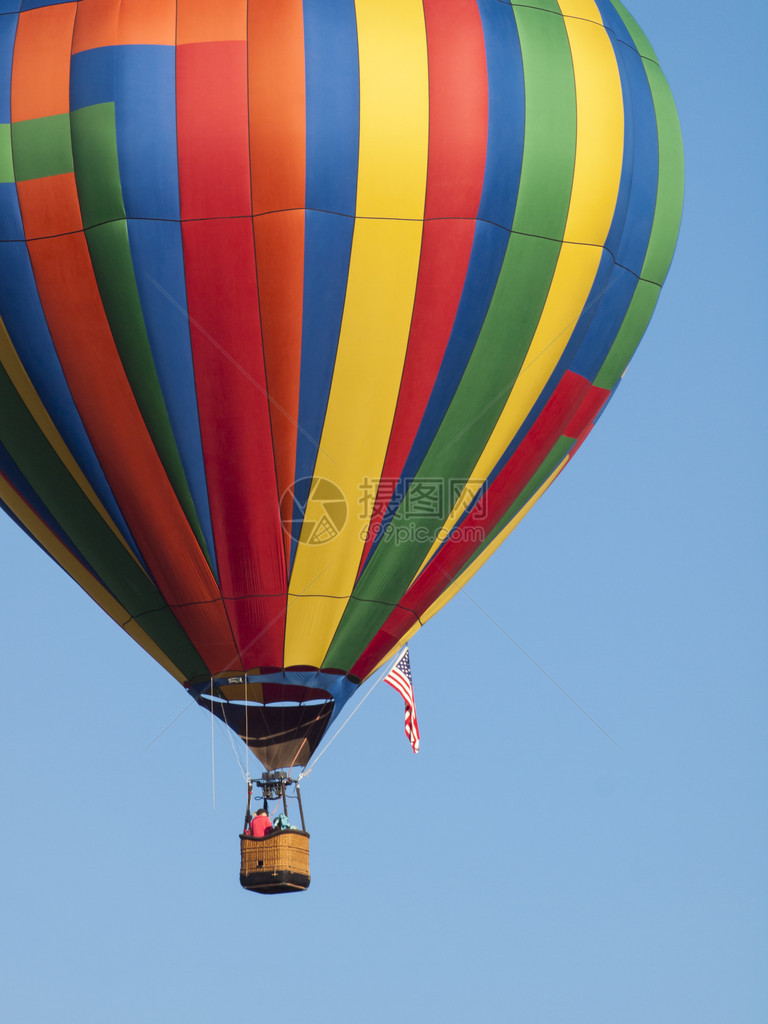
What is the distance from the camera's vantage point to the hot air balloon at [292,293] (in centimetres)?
1844

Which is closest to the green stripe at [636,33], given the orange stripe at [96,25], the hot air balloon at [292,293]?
the hot air balloon at [292,293]

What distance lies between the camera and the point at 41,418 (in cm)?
1931

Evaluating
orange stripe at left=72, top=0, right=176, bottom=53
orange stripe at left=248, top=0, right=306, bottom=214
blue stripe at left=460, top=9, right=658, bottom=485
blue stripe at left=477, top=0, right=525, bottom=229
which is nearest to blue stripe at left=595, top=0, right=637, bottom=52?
blue stripe at left=460, top=9, right=658, bottom=485

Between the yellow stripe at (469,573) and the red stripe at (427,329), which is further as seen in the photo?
the yellow stripe at (469,573)

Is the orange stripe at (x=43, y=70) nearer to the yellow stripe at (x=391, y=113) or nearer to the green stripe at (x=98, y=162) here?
the green stripe at (x=98, y=162)

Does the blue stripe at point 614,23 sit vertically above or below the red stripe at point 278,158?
above

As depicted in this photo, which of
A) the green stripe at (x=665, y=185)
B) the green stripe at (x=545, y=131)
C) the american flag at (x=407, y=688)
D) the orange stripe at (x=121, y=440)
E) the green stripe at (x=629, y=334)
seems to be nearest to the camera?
the orange stripe at (x=121, y=440)

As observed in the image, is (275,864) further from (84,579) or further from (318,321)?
(318,321)

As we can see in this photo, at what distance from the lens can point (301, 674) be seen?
64.1 ft

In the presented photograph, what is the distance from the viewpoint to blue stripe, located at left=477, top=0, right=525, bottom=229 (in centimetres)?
1884

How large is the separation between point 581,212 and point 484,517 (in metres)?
2.61

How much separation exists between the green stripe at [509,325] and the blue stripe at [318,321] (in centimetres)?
95

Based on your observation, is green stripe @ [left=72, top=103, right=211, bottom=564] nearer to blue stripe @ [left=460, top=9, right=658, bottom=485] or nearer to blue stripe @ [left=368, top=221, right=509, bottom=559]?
blue stripe @ [left=368, top=221, right=509, bottom=559]

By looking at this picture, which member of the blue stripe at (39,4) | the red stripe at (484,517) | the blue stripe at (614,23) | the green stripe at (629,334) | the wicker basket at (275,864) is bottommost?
the wicker basket at (275,864)
